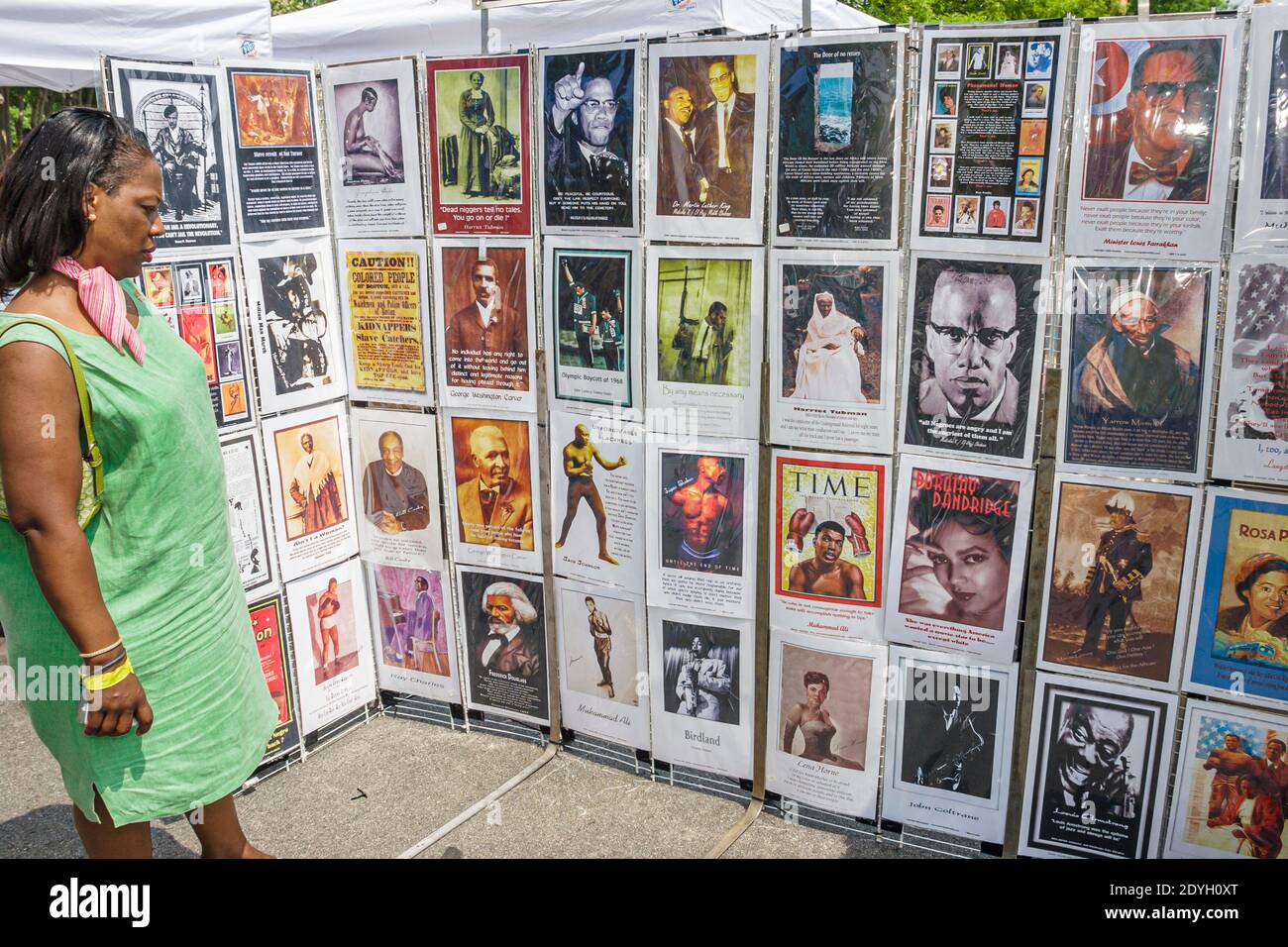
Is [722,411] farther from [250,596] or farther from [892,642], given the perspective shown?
[250,596]

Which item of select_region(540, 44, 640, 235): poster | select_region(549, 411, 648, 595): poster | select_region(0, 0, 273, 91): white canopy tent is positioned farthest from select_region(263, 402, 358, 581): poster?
select_region(0, 0, 273, 91): white canopy tent

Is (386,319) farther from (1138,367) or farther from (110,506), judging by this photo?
(1138,367)

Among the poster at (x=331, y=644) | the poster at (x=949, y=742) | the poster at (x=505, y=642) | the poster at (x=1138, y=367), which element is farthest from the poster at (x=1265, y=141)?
the poster at (x=331, y=644)

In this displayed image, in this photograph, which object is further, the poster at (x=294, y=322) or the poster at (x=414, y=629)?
the poster at (x=414, y=629)

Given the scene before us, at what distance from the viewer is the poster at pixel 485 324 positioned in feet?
12.3

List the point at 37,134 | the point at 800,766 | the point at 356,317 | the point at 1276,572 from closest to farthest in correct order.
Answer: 1. the point at 37,134
2. the point at 1276,572
3. the point at 800,766
4. the point at 356,317

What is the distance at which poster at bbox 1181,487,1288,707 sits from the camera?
2.80 m

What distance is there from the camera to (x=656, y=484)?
3.60 metres

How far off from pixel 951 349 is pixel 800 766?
152cm

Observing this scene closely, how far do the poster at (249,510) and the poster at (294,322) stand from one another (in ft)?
0.61

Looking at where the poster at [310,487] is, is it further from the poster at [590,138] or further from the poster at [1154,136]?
the poster at [1154,136]

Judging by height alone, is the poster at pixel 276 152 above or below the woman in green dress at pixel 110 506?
above

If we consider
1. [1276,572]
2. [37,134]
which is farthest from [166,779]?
[1276,572]

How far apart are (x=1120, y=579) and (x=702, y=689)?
1447 millimetres
